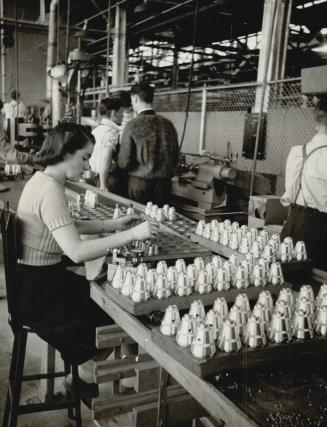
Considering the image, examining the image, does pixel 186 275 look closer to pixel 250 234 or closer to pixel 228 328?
pixel 228 328

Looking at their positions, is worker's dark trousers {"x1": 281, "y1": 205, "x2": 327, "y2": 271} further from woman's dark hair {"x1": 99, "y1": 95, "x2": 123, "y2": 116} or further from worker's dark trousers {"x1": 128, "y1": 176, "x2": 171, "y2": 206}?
woman's dark hair {"x1": 99, "y1": 95, "x2": 123, "y2": 116}

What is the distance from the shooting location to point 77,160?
2.15 m

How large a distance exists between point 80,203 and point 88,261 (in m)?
1.53

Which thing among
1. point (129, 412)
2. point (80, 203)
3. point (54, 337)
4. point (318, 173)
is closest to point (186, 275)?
point (129, 412)

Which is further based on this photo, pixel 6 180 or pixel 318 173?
pixel 6 180

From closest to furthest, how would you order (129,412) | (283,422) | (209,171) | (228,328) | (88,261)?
1. (283,422)
2. (228,328)
3. (129,412)
4. (88,261)
5. (209,171)

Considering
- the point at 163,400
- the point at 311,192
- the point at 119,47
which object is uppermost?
the point at 119,47

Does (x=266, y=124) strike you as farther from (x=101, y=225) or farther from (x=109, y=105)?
(x=101, y=225)

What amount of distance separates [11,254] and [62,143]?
551 mm

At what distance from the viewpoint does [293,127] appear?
5.07 meters

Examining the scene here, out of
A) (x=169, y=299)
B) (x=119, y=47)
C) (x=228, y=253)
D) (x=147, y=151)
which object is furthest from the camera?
(x=119, y=47)

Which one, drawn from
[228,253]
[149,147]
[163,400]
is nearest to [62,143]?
[228,253]

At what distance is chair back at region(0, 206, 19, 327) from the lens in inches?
78.1

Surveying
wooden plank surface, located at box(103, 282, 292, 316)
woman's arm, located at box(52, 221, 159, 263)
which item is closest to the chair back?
woman's arm, located at box(52, 221, 159, 263)
